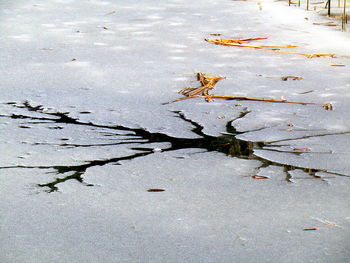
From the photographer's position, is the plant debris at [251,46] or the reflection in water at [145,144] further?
the plant debris at [251,46]

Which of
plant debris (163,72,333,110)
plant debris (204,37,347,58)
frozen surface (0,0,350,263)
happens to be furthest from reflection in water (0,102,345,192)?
plant debris (204,37,347,58)

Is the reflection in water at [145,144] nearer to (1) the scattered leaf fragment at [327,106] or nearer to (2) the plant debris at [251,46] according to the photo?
(1) the scattered leaf fragment at [327,106]

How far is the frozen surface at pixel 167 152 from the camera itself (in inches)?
39.8

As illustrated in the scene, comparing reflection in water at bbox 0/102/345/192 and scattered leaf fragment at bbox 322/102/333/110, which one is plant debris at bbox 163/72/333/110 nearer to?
scattered leaf fragment at bbox 322/102/333/110

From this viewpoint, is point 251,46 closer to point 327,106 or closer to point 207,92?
point 207,92

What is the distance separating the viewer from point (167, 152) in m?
1.44

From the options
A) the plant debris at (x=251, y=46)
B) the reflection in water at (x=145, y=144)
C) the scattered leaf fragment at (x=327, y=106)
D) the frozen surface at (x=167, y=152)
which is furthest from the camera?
Answer: the plant debris at (x=251, y=46)

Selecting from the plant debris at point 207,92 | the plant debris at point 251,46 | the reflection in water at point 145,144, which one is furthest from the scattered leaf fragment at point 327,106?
the plant debris at point 251,46

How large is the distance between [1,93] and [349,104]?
107 cm

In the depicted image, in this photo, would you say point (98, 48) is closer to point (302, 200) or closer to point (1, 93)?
point (1, 93)

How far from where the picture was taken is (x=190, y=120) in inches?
67.2

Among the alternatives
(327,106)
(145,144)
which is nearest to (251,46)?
(327,106)

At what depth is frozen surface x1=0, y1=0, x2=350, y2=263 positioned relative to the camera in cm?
101

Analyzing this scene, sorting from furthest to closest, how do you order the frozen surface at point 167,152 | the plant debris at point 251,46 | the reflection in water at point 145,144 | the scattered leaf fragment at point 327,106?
1. the plant debris at point 251,46
2. the scattered leaf fragment at point 327,106
3. the reflection in water at point 145,144
4. the frozen surface at point 167,152
